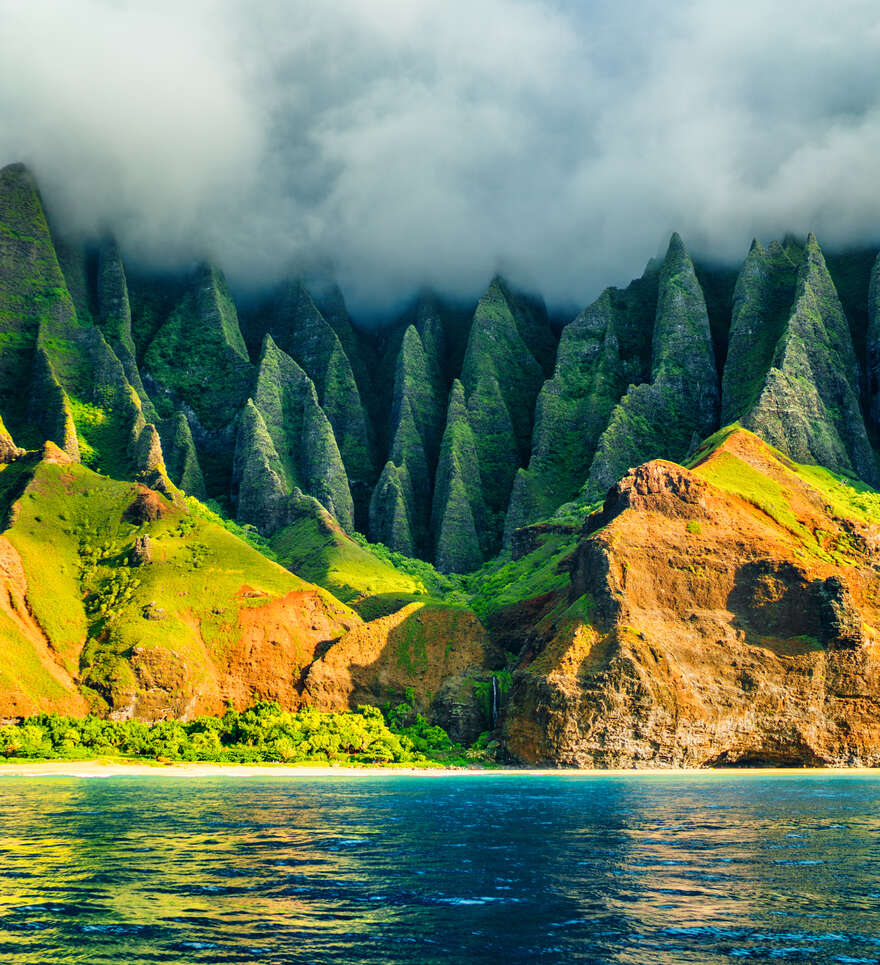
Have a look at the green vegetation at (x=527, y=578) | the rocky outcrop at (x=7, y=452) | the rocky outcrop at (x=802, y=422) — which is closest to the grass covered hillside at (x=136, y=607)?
the rocky outcrop at (x=7, y=452)

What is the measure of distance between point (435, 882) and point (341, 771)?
7430cm

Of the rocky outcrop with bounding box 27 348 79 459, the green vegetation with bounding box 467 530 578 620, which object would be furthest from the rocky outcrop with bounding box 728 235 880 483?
the rocky outcrop with bounding box 27 348 79 459

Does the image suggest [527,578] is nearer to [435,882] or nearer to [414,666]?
[414,666]

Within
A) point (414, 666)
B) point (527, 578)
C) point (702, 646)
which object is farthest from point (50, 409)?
point (702, 646)

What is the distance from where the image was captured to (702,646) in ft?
379

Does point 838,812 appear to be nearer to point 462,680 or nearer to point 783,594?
point 783,594

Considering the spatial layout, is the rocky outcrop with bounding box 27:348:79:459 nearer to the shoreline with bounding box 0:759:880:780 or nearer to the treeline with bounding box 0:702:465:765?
the treeline with bounding box 0:702:465:765

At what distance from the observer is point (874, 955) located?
23328mm

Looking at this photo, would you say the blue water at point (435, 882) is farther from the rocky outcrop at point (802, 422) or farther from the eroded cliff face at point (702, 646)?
the rocky outcrop at point (802, 422)

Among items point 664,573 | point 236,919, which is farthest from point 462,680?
point 236,919

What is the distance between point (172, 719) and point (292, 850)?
81866 mm

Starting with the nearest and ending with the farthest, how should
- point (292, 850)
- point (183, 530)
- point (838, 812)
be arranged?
point (292, 850), point (838, 812), point (183, 530)

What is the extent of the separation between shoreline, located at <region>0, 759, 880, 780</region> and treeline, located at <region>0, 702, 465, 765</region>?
324 centimetres

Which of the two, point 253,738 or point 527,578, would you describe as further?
point 527,578
